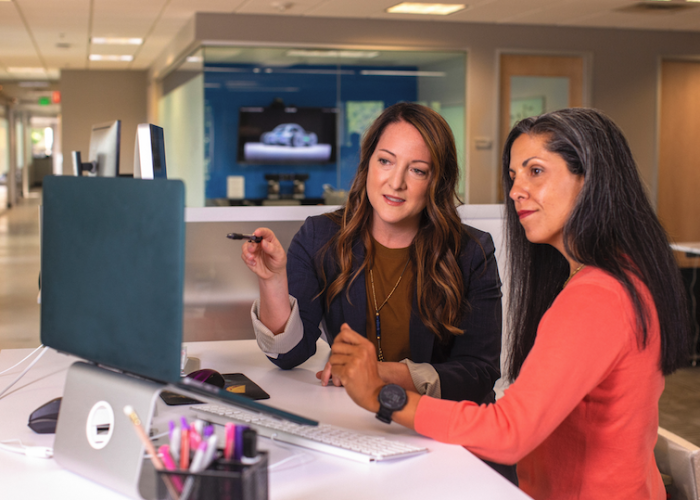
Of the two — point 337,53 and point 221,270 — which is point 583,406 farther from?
point 337,53

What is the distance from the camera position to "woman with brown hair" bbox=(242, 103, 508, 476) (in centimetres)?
172

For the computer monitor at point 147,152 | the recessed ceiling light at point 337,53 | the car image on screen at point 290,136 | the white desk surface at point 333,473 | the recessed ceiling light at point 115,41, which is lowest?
the white desk surface at point 333,473

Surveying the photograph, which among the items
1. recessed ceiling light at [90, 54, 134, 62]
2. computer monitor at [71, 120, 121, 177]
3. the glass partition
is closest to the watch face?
computer monitor at [71, 120, 121, 177]

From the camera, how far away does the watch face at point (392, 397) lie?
3.80 ft

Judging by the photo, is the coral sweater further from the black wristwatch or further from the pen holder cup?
the pen holder cup

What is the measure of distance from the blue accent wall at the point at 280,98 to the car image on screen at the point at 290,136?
0.24 m

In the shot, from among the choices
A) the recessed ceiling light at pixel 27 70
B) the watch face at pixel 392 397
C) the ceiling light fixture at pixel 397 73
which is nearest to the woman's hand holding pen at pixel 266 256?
the watch face at pixel 392 397

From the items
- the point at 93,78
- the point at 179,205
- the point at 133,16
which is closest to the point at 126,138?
the point at 93,78

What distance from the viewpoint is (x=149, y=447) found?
83 centimetres

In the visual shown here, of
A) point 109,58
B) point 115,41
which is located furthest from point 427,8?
point 109,58

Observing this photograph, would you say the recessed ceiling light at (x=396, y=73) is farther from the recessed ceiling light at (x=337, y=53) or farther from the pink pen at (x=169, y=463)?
the pink pen at (x=169, y=463)

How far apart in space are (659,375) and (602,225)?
0.90ft

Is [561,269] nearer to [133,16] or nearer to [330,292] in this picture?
[330,292]

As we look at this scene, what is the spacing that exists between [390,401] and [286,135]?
6641 millimetres
